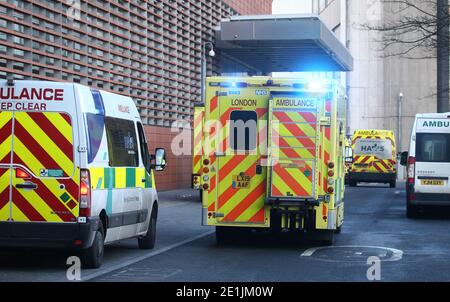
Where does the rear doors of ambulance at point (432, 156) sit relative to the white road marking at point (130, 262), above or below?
above

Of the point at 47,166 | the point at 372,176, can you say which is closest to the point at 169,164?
the point at 372,176

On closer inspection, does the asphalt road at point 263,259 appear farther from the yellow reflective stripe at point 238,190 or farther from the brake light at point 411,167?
the brake light at point 411,167

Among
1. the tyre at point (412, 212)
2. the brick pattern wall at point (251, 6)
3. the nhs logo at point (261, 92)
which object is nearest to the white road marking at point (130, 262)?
the nhs logo at point (261, 92)

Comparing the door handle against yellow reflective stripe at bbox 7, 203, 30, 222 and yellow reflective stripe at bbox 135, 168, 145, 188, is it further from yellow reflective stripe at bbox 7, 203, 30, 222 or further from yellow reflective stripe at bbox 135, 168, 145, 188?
yellow reflective stripe at bbox 135, 168, 145, 188

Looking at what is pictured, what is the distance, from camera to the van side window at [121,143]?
12.4 metres

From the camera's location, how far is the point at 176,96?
34.8 metres

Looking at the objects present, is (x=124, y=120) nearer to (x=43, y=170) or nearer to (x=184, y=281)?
(x=43, y=170)

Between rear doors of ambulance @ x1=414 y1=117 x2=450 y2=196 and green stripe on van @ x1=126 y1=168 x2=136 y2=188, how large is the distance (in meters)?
10.6

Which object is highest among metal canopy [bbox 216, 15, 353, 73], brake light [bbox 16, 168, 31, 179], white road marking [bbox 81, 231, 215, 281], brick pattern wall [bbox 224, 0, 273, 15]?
brick pattern wall [bbox 224, 0, 273, 15]

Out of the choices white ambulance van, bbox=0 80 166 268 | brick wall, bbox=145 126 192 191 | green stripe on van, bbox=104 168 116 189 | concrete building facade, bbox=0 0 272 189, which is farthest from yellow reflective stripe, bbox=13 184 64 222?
brick wall, bbox=145 126 192 191

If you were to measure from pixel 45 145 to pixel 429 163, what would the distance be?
13.1 m

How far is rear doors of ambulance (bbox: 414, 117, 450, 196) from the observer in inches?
874

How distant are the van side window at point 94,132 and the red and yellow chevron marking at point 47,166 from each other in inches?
10.0
